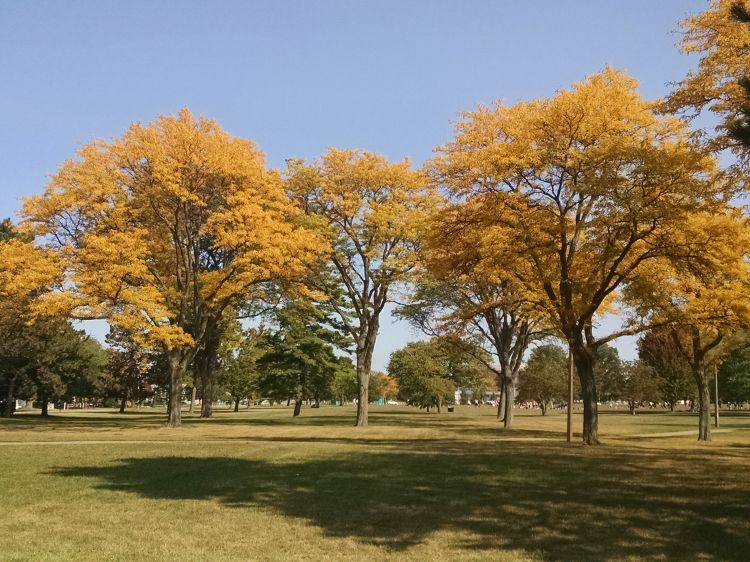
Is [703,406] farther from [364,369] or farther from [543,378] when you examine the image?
[543,378]

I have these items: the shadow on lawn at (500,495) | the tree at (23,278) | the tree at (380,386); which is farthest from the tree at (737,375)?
the tree at (380,386)

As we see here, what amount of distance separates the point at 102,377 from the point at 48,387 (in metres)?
19.7

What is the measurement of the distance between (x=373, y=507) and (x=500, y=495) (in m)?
2.59

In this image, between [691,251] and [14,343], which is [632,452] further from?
[14,343]

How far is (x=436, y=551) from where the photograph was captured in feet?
25.9

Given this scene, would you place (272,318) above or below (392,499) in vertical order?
above

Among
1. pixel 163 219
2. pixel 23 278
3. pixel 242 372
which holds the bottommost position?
pixel 242 372

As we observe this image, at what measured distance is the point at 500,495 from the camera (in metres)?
11.8

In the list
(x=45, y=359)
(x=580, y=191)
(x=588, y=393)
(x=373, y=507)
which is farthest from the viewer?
(x=45, y=359)


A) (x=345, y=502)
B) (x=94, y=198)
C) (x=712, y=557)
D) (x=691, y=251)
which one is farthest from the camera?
(x=94, y=198)

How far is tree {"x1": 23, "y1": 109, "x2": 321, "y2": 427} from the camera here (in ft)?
105

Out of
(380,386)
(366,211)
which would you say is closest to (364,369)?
(366,211)

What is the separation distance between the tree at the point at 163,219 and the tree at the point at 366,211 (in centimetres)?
189

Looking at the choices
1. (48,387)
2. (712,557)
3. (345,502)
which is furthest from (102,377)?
(712,557)
